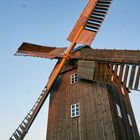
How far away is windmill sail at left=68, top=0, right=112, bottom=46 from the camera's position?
1728 cm

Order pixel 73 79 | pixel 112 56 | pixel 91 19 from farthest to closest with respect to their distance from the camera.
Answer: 1. pixel 91 19
2. pixel 73 79
3. pixel 112 56

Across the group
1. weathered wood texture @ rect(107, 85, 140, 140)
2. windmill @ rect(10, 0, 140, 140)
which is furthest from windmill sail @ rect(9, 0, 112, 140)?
weathered wood texture @ rect(107, 85, 140, 140)

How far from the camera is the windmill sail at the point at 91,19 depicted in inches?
680

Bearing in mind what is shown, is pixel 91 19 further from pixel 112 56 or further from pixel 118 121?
pixel 118 121

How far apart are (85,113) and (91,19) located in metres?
9.05

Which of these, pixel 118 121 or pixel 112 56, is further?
pixel 112 56

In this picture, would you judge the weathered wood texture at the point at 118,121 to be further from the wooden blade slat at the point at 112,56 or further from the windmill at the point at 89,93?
the wooden blade slat at the point at 112,56

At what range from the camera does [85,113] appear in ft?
44.7

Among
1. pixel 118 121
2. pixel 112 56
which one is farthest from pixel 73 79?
pixel 118 121

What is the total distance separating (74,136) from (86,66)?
5048mm

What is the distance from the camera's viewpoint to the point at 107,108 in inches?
504

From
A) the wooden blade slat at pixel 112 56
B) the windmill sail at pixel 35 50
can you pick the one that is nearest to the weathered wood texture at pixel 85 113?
the wooden blade slat at pixel 112 56

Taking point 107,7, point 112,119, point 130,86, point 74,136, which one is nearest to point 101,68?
point 130,86

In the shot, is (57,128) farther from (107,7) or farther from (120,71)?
(107,7)
